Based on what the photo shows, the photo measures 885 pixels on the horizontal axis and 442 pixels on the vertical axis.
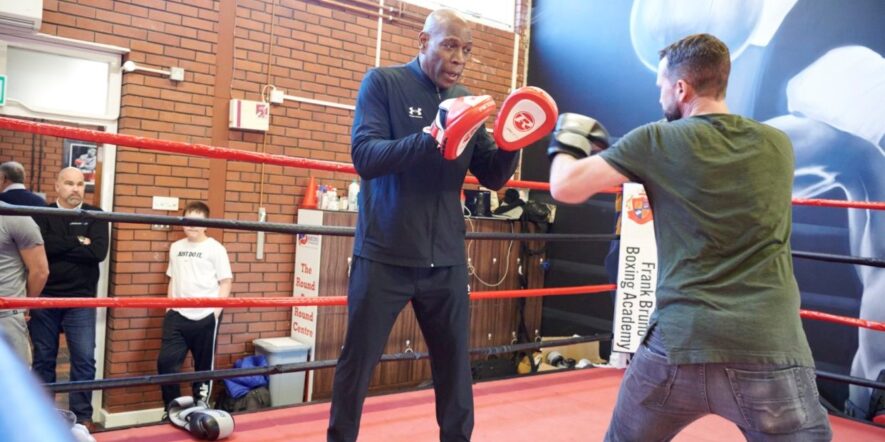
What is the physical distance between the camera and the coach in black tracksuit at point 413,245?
1.88 metres

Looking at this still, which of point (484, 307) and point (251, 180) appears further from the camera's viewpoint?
point (484, 307)

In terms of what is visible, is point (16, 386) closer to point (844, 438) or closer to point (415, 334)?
point (844, 438)

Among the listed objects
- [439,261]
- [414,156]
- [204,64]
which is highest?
[204,64]

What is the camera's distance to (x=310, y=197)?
5402mm

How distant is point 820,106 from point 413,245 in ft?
12.7

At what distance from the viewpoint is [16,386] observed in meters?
0.37

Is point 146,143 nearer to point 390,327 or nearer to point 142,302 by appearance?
point 142,302

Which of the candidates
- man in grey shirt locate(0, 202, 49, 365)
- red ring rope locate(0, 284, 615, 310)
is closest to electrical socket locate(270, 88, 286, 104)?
man in grey shirt locate(0, 202, 49, 365)

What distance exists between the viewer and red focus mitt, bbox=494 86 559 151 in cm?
177

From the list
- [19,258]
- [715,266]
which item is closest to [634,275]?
[715,266]

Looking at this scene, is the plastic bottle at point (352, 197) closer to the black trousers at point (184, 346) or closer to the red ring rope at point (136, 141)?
the black trousers at point (184, 346)

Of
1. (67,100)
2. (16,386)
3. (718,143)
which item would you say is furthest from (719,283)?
(67,100)

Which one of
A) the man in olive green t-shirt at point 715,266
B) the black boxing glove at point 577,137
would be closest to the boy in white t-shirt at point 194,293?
the black boxing glove at point 577,137

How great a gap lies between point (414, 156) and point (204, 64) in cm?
367
